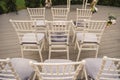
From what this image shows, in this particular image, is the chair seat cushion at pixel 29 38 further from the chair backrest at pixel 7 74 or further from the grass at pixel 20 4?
the grass at pixel 20 4

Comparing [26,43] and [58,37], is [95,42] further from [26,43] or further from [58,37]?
[26,43]

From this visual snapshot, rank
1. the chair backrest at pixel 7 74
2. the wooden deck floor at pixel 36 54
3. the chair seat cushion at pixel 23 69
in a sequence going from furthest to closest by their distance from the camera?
the wooden deck floor at pixel 36 54
the chair seat cushion at pixel 23 69
the chair backrest at pixel 7 74

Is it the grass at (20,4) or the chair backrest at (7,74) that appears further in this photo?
the grass at (20,4)

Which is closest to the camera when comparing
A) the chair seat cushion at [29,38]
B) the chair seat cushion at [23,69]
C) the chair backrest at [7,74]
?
the chair backrest at [7,74]

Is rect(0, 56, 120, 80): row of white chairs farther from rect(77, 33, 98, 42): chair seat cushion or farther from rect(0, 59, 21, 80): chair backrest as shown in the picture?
rect(77, 33, 98, 42): chair seat cushion

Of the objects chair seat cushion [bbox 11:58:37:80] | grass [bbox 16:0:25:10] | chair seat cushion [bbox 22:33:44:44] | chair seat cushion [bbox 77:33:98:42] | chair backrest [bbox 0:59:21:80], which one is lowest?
grass [bbox 16:0:25:10]

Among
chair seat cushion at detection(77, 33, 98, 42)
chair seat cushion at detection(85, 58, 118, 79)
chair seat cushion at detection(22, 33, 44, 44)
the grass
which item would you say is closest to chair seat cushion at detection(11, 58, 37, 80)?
chair seat cushion at detection(85, 58, 118, 79)

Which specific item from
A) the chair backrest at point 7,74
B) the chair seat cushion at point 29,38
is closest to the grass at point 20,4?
the chair seat cushion at point 29,38

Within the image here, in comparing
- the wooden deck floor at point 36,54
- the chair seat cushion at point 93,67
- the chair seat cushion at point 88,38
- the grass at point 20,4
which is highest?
the chair seat cushion at point 93,67

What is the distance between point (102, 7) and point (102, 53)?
462 centimetres

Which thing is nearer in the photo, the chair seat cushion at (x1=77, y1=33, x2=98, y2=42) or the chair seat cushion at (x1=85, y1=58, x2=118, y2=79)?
the chair seat cushion at (x1=85, y1=58, x2=118, y2=79)

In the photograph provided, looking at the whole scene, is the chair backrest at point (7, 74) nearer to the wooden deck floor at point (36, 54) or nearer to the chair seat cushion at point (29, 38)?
the chair seat cushion at point (29, 38)

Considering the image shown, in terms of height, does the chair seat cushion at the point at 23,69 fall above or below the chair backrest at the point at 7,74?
below

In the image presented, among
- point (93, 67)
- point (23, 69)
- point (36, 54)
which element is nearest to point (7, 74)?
point (23, 69)
